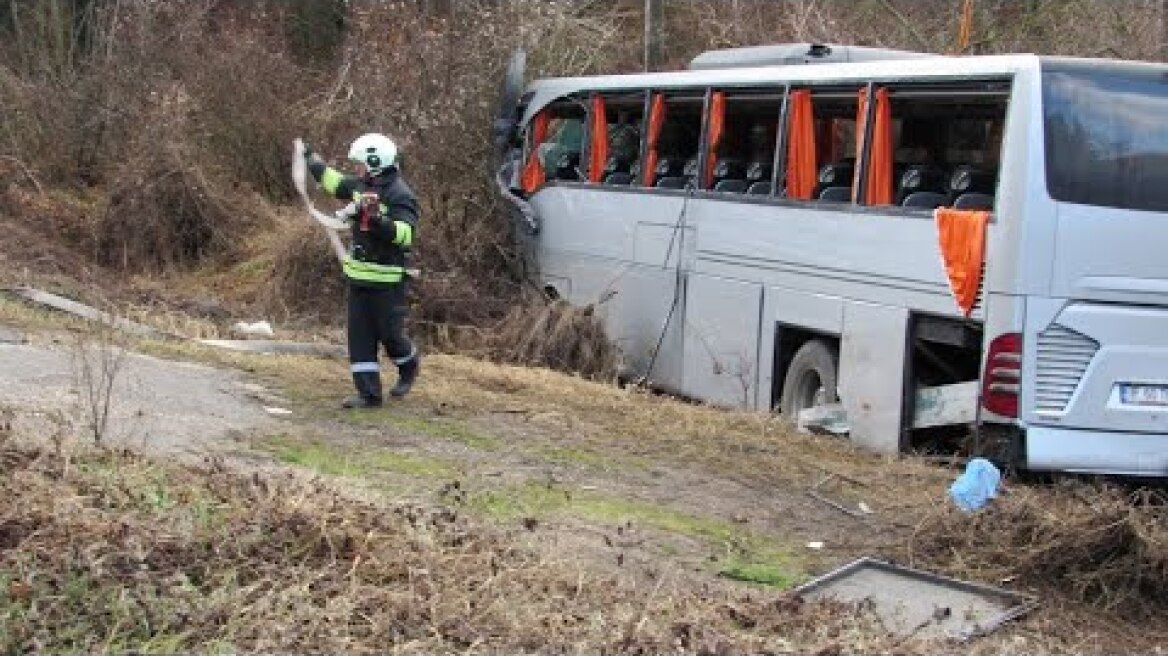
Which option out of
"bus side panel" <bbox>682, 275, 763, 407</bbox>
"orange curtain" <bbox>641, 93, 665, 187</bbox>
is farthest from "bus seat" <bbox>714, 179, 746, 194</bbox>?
"orange curtain" <bbox>641, 93, 665, 187</bbox>

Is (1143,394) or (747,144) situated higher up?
(747,144)

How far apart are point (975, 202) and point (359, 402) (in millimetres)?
4033

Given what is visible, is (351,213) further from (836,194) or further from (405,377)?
(836,194)

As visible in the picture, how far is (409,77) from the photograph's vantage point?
17.4 meters

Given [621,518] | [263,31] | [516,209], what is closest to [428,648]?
[621,518]

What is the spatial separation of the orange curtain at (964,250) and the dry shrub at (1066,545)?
195 centimetres

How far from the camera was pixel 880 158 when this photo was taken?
9.71 meters

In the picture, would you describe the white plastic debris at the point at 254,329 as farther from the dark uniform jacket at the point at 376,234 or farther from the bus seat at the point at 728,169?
the bus seat at the point at 728,169

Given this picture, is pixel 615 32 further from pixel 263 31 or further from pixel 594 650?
pixel 594 650

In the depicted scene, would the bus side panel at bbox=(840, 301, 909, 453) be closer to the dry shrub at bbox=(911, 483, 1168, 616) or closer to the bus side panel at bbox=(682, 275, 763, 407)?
the bus side panel at bbox=(682, 275, 763, 407)

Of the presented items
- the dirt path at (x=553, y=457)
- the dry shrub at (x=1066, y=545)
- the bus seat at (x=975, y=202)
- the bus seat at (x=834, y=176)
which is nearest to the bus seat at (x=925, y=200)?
the bus seat at (x=975, y=202)

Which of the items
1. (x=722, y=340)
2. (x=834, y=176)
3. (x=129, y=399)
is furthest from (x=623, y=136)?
(x=129, y=399)

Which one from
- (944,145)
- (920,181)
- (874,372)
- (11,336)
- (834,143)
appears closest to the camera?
(874,372)

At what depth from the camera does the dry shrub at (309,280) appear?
50.6ft
